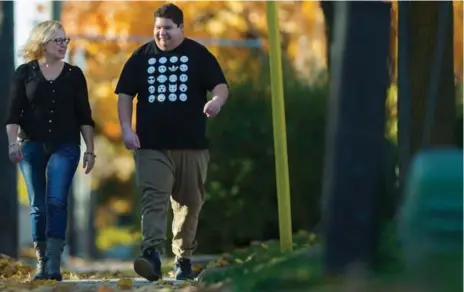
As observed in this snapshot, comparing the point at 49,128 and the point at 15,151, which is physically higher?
the point at 49,128

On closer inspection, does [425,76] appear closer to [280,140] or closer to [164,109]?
[280,140]

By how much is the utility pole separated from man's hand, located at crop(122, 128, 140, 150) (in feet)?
14.2

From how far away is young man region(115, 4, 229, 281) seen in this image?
7.88 metres

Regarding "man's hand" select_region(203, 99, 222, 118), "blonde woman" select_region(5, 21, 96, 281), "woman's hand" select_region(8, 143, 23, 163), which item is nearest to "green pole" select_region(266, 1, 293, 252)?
"man's hand" select_region(203, 99, 222, 118)

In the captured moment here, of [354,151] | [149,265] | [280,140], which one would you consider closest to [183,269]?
[149,265]

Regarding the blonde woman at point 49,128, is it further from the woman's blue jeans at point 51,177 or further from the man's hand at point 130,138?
the man's hand at point 130,138

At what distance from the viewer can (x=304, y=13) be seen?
75.4 feet

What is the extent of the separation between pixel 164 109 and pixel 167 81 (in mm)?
176

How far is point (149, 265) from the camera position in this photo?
7.69 metres

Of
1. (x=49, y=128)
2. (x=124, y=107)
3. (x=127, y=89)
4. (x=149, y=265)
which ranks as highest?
(x=127, y=89)

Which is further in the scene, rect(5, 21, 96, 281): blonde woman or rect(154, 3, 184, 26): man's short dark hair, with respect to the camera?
rect(5, 21, 96, 281): blonde woman

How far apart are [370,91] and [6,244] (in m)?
6.69

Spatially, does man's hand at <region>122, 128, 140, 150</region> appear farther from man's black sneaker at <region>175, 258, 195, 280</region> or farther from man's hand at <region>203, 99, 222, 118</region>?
man's black sneaker at <region>175, 258, 195, 280</region>

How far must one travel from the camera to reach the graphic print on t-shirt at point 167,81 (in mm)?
7891
